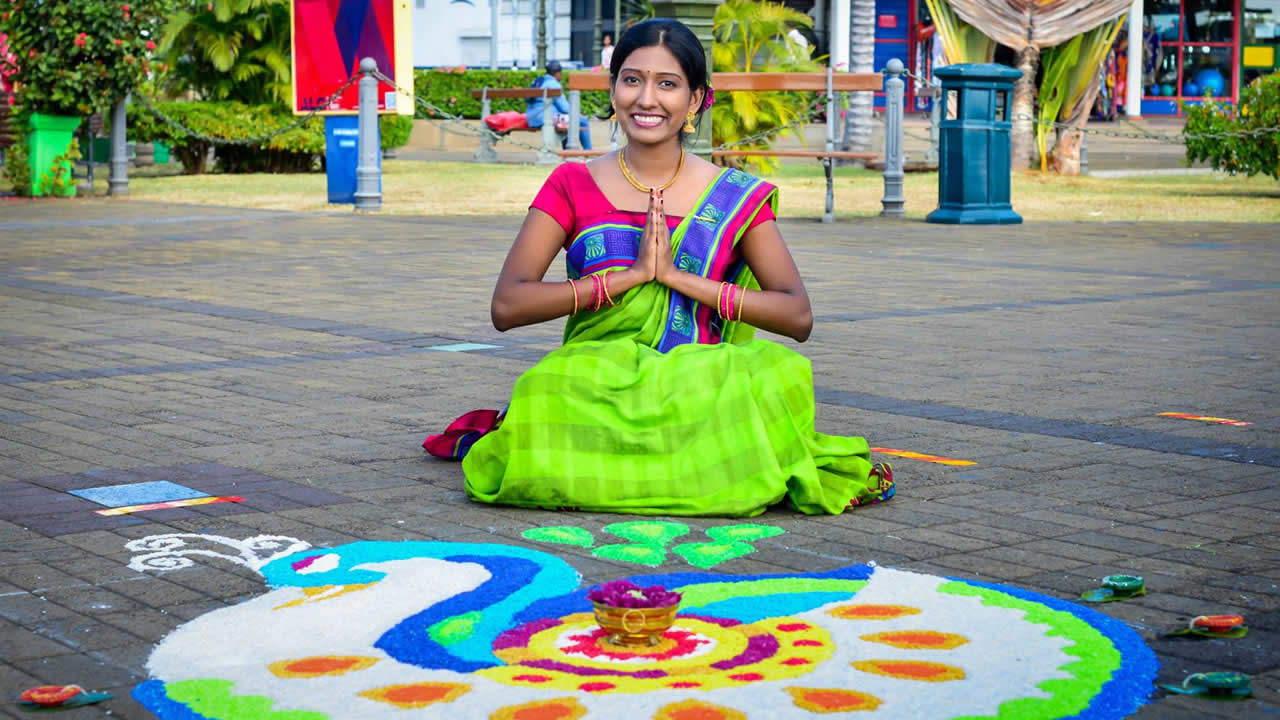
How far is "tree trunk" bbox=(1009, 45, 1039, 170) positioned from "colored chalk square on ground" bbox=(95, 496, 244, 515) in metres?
17.2

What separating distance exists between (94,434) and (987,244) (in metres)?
9.36

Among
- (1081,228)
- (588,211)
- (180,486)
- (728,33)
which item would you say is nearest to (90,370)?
(180,486)

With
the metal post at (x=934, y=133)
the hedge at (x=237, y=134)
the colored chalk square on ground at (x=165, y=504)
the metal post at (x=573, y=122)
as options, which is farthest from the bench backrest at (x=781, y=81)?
the colored chalk square on ground at (x=165, y=504)

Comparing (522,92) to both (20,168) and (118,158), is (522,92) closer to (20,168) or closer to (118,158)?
(118,158)

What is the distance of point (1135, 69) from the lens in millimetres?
39750

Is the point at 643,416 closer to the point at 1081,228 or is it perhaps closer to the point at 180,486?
the point at 180,486

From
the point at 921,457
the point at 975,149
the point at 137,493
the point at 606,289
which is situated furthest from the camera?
the point at 975,149

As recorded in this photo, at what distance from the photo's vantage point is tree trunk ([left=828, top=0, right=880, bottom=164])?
24016 mm

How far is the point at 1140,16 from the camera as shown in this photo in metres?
38.7

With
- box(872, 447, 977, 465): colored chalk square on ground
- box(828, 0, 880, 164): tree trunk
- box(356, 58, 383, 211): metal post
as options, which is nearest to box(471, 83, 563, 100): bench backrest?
box(828, 0, 880, 164): tree trunk

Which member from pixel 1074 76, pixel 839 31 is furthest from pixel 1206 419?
pixel 839 31

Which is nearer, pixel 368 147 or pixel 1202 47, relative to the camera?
pixel 368 147

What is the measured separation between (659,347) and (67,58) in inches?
578

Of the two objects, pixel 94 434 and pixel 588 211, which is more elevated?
pixel 588 211
